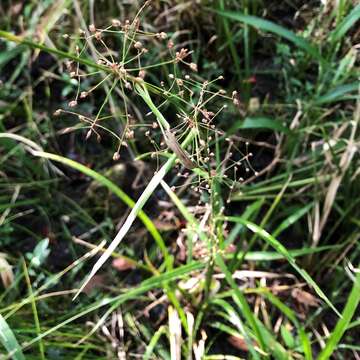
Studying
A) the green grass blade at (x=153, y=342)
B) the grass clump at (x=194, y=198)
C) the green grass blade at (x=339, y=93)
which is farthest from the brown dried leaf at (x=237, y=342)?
the green grass blade at (x=339, y=93)

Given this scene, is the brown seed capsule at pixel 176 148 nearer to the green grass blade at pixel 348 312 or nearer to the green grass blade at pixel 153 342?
the green grass blade at pixel 348 312

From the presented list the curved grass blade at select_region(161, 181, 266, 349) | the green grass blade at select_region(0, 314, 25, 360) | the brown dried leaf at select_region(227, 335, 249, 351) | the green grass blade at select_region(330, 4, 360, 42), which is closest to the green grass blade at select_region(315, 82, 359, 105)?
the green grass blade at select_region(330, 4, 360, 42)

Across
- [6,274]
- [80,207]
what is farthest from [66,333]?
[80,207]

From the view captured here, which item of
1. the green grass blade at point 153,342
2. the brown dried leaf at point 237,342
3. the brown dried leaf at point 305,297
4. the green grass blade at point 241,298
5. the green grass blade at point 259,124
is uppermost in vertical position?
the green grass blade at point 259,124

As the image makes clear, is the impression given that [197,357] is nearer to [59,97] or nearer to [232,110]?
[232,110]

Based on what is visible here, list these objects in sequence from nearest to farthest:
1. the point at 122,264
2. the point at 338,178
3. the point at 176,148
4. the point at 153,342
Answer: the point at 176,148 < the point at 153,342 < the point at 338,178 < the point at 122,264

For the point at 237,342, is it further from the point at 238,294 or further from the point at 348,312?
the point at 348,312

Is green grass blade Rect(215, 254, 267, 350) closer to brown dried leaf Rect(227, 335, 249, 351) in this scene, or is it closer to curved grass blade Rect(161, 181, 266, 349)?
curved grass blade Rect(161, 181, 266, 349)

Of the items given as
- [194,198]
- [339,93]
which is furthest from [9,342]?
[339,93]
